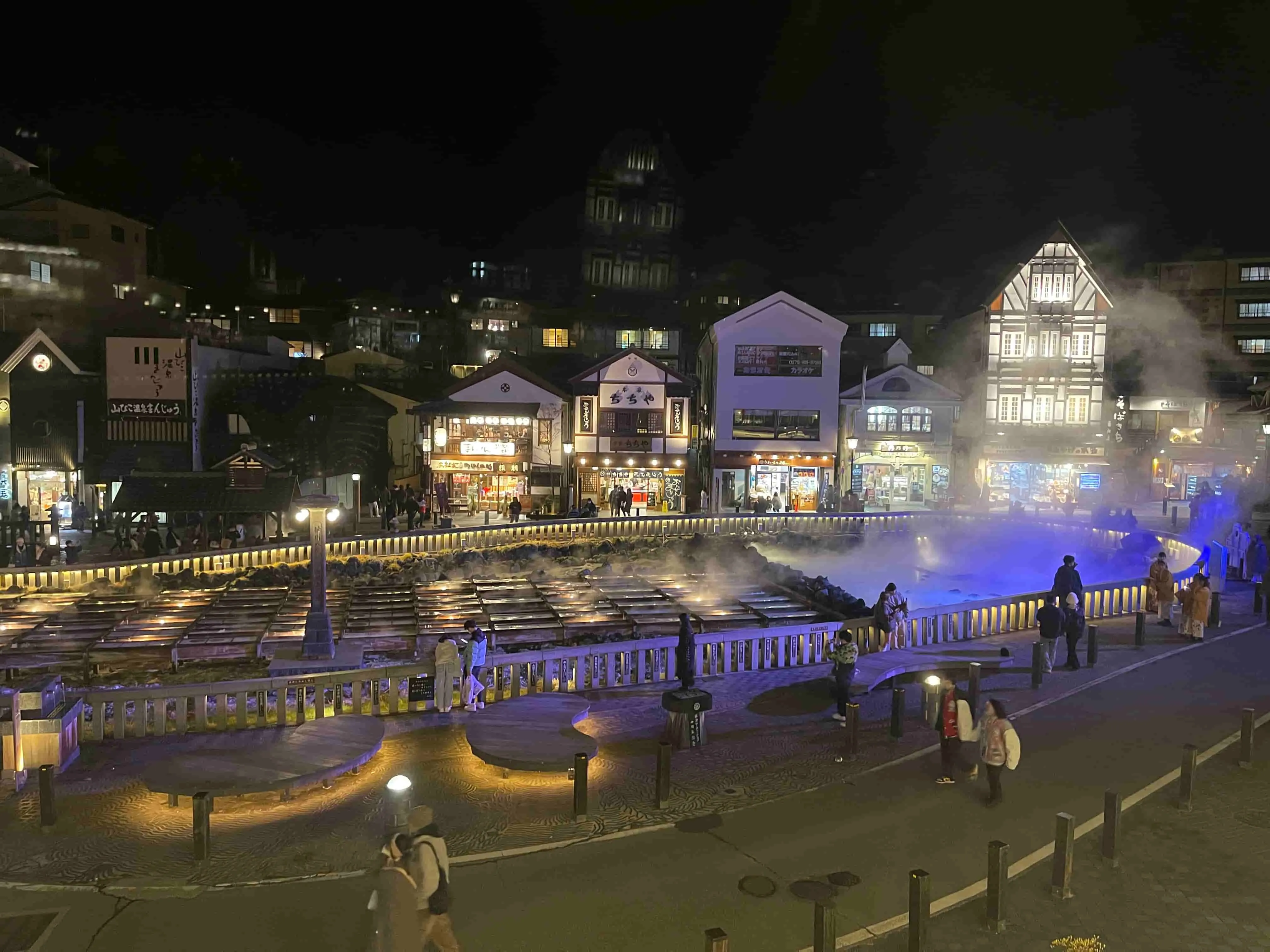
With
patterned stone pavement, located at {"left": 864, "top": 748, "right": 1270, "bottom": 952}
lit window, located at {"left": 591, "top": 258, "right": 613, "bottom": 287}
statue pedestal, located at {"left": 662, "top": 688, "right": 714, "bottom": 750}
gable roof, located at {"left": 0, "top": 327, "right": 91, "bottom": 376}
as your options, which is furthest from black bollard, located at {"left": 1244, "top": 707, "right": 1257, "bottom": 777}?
lit window, located at {"left": 591, "top": 258, "right": 613, "bottom": 287}

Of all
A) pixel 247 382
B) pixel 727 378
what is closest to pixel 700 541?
pixel 727 378

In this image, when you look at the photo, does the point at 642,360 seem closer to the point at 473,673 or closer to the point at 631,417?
the point at 631,417

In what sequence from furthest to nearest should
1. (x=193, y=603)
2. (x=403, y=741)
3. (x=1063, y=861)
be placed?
(x=193, y=603) → (x=403, y=741) → (x=1063, y=861)

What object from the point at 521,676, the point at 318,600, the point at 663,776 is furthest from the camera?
the point at 318,600

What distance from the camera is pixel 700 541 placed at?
1310 inches

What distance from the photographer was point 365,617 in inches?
842

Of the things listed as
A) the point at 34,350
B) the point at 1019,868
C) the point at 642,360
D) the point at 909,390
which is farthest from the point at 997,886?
the point at 34,350

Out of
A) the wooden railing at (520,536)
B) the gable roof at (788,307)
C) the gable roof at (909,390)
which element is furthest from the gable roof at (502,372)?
the gable roof at (909,390)

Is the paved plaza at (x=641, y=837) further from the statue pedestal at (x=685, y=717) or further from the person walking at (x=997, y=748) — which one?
the person walking at (x=997, y=748)

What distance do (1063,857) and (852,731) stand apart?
11.6ft

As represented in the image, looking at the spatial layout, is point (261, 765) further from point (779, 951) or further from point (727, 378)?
point (727, 378)

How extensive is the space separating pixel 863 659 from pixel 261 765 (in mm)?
8987

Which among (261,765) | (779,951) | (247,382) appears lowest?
(779,951)

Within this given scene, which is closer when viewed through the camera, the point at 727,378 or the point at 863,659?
the point at 863,659
